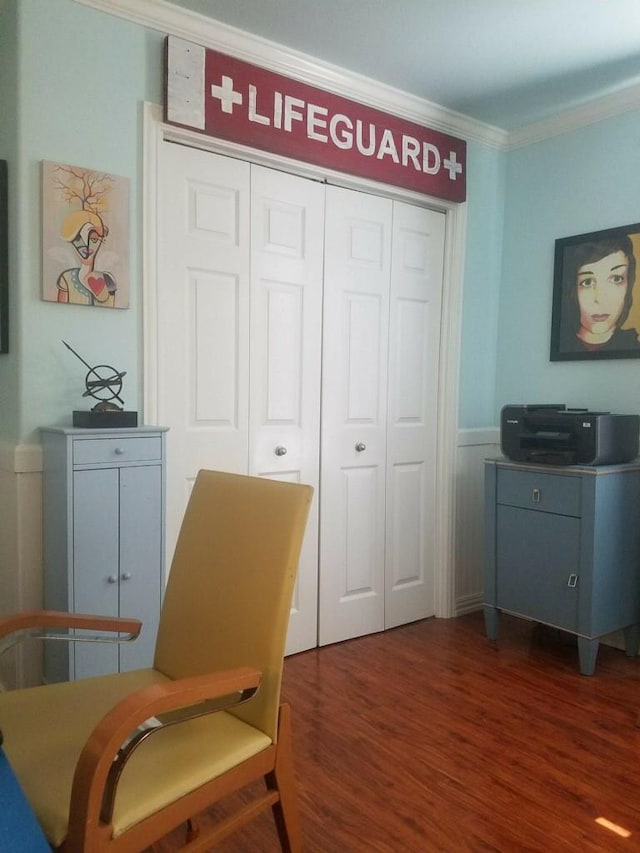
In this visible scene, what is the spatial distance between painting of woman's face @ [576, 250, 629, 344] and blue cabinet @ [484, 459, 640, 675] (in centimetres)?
68

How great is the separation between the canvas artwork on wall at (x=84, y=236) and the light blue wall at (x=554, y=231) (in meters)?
2.04

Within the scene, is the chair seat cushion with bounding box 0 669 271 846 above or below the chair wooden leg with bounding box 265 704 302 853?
above

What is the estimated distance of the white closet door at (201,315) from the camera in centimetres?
238

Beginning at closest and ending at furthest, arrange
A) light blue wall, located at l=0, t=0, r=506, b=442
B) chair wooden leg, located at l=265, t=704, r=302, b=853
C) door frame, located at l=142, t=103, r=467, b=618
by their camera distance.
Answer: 1. chair wooden leg, located at l=265, t=704, r=302, b=853
2. light blue wall, located at l=0, t=0, r=506, b=442
3. door frame, located at l=142, t=103, r=467, b=618

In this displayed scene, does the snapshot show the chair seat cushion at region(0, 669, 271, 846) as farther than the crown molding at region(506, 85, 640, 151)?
No

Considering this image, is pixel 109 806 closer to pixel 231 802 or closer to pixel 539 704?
pixel 231 802

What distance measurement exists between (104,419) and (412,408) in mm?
1631

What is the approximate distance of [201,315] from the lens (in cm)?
246

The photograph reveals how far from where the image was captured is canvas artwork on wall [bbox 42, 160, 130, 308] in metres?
2.09

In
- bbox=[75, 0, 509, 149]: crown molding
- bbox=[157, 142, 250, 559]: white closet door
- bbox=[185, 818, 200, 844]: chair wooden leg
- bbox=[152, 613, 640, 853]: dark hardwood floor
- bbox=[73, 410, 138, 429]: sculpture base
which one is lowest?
bbox=[152, 613, 640, 853]: dark hardwood floor

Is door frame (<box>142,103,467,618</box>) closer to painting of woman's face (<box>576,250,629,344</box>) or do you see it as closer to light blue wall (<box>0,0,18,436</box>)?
painting of woman's face (<box>576,250,629,344</box>)

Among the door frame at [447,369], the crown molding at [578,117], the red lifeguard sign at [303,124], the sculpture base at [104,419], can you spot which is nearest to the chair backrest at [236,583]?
the sculpture base at [104,419]

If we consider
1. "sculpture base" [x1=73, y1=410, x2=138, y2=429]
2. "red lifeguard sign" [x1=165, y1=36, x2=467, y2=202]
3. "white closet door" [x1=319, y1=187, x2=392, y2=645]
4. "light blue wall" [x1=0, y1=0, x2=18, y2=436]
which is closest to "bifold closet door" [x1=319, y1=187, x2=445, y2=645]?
"white closet door" [x1=319, y1=187, x2=392, y2=645]

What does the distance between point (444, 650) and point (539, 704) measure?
564mm
